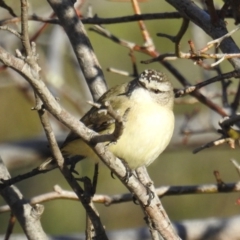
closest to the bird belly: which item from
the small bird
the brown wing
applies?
the small bird

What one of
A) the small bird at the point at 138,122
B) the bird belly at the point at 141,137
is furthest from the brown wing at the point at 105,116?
the bird belly at the point at 141,137

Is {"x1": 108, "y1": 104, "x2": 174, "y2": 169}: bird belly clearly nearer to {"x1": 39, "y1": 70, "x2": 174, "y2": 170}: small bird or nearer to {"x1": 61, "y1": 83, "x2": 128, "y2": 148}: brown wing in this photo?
{"x1": 39, "y1": 70, "x2": 174, "y2": 170}: small bird

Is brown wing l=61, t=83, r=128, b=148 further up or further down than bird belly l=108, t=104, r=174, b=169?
further up

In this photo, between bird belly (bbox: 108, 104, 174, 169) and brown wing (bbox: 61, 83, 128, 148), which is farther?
brown wing (bbox: 61, 83, 128, 148)

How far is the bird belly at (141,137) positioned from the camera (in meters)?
4.58

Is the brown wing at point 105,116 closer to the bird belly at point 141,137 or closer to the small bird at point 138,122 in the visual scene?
the small bird at point 138,122

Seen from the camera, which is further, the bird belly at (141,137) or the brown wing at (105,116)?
the brown wing at (105,116)

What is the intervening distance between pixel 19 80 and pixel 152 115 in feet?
8.44

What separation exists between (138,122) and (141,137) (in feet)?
0.33

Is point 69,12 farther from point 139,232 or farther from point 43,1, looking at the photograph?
point 43,1

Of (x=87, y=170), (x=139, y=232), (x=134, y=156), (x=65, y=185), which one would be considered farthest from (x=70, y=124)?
(x=65, y=185)

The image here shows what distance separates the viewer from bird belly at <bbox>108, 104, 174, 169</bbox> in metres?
4.58

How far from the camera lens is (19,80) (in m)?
7.01

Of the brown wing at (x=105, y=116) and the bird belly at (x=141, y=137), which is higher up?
the brown wing at (x=105, y=116)
